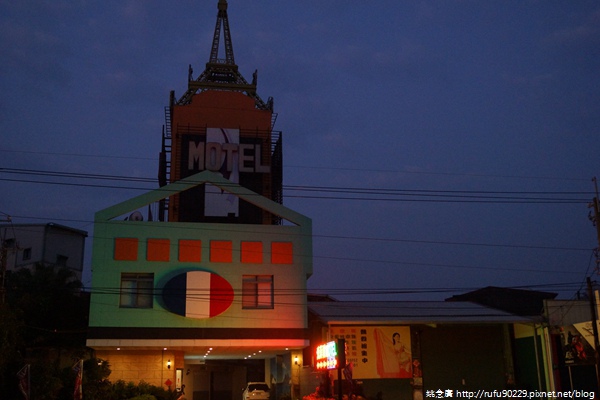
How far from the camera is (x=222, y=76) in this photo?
54.2 metres

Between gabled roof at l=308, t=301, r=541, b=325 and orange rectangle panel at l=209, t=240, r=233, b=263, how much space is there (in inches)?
222

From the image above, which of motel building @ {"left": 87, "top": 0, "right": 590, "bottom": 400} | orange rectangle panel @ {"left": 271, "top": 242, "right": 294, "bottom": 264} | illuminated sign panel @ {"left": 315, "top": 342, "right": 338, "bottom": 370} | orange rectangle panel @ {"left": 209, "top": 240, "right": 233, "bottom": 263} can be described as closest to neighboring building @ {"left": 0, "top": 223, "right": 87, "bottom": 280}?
motel building @ {"left": 87, "top": 0, "right": 590, "bottom": 400}

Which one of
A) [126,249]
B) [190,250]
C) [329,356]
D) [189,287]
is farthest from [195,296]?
[329,356]

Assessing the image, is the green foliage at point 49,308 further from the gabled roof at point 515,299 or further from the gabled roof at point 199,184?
the gabled roof at point 515,299

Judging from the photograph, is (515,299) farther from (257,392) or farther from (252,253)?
(252,253)

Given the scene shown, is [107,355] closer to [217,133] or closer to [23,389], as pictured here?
[23,389]

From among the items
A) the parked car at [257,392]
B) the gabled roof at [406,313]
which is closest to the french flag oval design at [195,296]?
the gabled roof at [406,313]

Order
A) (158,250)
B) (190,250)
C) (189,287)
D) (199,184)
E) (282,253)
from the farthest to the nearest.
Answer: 1. (199,184)
2. (282,253)
3. (190,250)
4. (158,250)
5. (189,287)

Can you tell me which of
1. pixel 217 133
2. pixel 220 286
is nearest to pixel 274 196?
pixel 217 133

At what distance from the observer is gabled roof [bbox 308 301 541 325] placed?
32094 millimetres

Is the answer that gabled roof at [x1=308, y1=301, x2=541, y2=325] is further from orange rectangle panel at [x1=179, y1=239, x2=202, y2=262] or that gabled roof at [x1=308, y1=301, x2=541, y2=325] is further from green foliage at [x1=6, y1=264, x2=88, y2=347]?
green foliage at [x1=6, y1=264, x2=88, y2=347]

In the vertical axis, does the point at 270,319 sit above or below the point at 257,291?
below

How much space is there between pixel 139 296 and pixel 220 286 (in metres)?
3.95

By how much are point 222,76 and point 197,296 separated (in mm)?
27976
